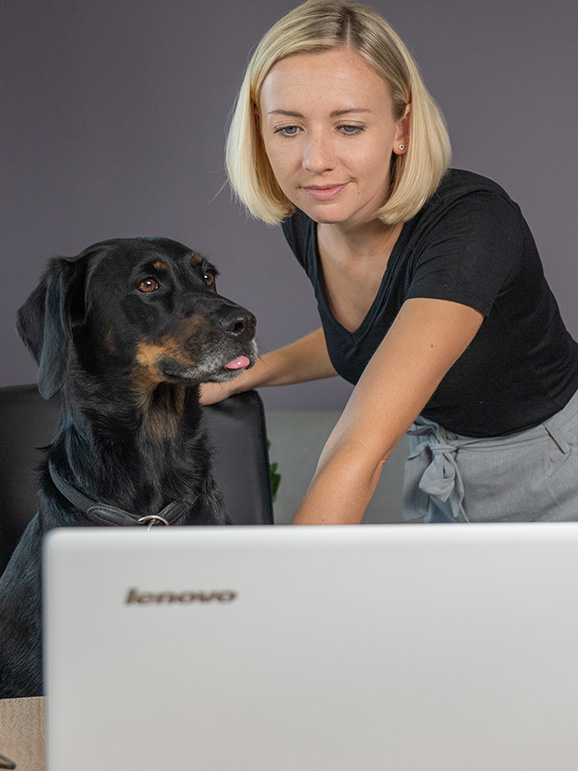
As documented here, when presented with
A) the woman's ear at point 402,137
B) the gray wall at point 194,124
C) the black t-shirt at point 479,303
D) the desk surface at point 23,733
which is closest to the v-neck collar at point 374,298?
the black t-shirt at point 479,303

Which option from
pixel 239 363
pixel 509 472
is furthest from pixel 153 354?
pixel 509 472

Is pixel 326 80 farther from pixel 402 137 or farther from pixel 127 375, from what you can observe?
pixel 127 375

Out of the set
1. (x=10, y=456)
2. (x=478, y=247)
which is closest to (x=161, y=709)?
(x=478, y=247)

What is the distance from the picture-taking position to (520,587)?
51 cm

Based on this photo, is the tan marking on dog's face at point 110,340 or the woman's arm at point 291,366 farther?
the woman's arm at point 291,366

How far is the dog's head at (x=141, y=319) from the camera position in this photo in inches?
58.6

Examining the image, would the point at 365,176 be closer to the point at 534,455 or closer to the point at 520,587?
the point at 534,455

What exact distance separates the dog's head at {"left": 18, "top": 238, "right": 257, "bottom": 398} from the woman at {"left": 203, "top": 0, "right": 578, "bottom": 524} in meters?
0.09

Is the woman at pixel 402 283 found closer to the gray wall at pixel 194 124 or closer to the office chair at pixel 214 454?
the office chair at pixel 214 454

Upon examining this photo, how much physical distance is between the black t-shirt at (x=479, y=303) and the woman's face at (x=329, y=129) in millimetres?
130

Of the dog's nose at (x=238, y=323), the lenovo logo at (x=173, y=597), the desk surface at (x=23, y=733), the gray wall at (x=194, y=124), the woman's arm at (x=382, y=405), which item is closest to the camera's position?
the lenovo logo at (x=173, y=597)

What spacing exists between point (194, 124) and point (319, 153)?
203 centimetres

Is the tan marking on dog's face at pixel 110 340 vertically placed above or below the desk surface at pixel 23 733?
above

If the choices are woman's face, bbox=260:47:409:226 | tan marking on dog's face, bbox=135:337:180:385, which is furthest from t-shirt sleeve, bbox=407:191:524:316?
tan marking on dog's face, bbox=135:337:180:385
